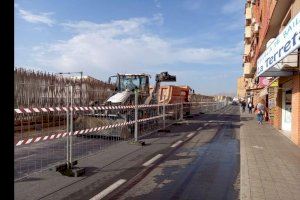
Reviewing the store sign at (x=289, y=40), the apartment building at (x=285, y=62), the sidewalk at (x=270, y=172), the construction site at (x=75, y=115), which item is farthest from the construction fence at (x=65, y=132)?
the apartment building at (x=285, y=62)

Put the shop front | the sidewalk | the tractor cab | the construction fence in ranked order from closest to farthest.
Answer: the sidewalk
the construction fence
the shop front
the tractor cab

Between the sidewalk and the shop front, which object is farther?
the shop front

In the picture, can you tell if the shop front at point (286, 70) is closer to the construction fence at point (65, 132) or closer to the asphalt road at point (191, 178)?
the asphalt road at point (191, 178)

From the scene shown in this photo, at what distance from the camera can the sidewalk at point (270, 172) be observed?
22.3 ft

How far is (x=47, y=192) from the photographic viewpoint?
→ 6941 mm

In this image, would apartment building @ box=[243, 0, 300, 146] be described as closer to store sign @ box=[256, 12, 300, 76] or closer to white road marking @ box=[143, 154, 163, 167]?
store sign @ box=[256, 12, 300, 76]

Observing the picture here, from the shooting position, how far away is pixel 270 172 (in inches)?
347

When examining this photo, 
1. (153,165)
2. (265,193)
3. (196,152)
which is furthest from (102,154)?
(265,193)

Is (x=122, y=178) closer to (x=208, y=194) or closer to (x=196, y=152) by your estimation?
(x=208, y=194)

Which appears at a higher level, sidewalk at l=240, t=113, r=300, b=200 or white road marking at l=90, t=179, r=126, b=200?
sidewalk at l=240, t=113, r=300, b=200

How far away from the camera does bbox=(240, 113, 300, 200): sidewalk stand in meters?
6.80

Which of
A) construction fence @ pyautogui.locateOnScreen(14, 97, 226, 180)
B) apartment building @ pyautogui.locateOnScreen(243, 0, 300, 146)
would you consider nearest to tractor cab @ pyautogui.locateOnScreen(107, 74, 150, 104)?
construction fence @ pyautogui.locateOnScreen(14, 97, 226, 180)

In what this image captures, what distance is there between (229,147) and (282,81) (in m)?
8.12
